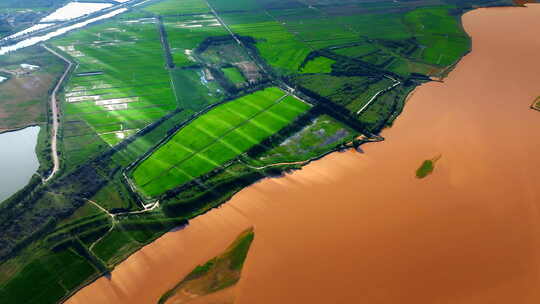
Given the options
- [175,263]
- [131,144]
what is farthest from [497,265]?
[131,144]

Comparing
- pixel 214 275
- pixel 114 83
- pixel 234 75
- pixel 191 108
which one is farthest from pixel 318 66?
pixel 214 275

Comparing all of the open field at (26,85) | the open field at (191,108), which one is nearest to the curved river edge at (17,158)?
the open field at (26,85)

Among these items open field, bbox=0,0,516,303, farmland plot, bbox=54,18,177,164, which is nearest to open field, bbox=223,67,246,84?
open field, bbox=0,0,516,303

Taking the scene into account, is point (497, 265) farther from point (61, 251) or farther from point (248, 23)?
point (248, 23)

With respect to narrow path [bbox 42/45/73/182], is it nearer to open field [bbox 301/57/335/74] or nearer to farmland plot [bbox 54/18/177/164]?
farmland plot [bbox 54/18/177/164]

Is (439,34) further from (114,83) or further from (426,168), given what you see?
(114,83)

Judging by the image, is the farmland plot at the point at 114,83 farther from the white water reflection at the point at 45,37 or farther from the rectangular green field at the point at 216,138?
the rectangular green field at the point at 216,138
